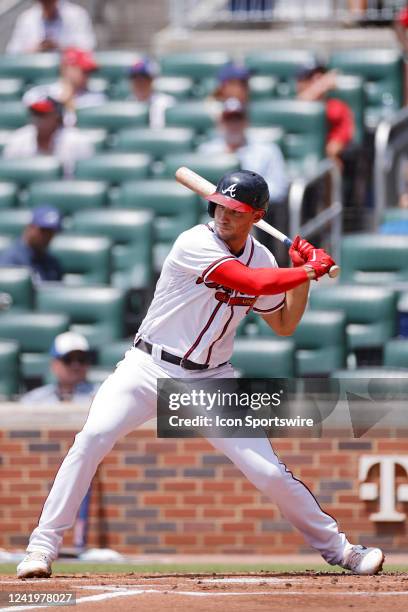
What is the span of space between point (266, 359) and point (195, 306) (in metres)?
2.68

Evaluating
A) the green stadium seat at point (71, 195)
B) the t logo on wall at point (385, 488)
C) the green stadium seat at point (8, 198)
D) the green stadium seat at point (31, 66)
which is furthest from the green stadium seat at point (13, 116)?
the t logo on wall at point (385, 488)

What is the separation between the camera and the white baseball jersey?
5.12 metres

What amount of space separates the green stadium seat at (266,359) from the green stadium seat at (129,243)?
120 centimetres

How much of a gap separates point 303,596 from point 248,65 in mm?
6970

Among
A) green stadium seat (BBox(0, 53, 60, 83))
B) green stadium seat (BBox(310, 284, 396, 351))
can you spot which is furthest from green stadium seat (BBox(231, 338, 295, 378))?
green stadium seat (BBox(0, 53, 60, 83))

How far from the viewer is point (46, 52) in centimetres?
1200

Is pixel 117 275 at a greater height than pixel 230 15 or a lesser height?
lesser

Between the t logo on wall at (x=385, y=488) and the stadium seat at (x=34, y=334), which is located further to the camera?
the stadium seat at (x=34, y=334)

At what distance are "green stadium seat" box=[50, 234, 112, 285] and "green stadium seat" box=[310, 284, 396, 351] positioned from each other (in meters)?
1.42

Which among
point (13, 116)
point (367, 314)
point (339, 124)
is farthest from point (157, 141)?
point (367, 314)

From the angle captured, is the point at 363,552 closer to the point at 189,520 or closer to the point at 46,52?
the point at 189,520

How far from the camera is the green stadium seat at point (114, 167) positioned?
971cm

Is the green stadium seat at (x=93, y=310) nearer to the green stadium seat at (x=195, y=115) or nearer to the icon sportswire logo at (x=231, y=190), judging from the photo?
the green stadium seat at (x=195, y=115)

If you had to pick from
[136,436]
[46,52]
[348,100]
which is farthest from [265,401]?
[46,52]
